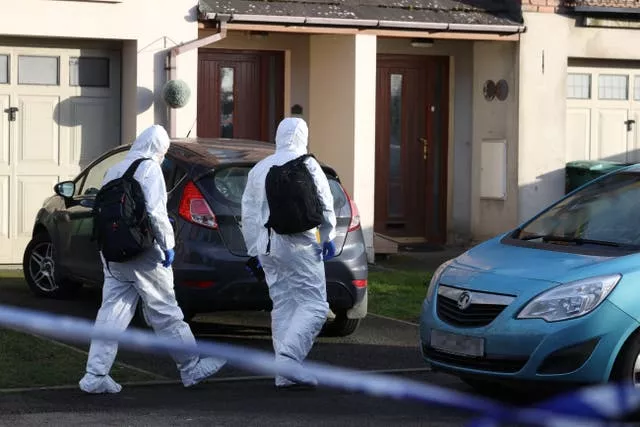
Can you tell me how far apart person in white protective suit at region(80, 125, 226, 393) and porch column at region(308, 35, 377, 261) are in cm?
759

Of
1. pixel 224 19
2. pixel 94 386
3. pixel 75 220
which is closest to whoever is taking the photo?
pixel 94 386

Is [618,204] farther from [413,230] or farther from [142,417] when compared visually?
[413,230]

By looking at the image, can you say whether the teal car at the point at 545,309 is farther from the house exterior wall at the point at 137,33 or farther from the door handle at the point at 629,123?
the door handle at the point at 629,123

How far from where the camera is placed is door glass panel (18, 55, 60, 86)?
50.1 ft

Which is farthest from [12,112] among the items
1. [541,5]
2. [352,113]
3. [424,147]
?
[541,5]

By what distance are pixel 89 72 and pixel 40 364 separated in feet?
22.6

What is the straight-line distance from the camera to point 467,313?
26.2 feet

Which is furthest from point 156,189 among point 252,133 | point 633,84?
point 633,84

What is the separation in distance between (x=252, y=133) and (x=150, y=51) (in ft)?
8.19

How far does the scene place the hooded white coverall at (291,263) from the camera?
862 cm

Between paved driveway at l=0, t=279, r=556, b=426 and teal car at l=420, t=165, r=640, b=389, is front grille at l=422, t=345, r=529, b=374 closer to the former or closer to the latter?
teal car at l=420, t=165, r=640, b=389

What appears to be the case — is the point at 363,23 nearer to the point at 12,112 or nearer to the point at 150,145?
the point at 12,112

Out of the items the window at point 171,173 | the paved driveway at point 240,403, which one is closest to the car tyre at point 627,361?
the paved driveway at point 240,403

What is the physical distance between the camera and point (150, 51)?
50.2 feet
